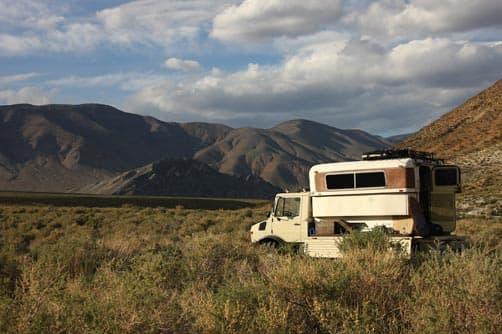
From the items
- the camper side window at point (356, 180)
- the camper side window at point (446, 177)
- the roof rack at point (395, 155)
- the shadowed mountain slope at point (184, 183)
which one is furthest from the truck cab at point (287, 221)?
the shadowed mountain slope at point (184, 183)

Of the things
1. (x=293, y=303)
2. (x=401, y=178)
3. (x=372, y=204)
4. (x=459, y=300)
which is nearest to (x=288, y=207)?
(x=372, y=204)

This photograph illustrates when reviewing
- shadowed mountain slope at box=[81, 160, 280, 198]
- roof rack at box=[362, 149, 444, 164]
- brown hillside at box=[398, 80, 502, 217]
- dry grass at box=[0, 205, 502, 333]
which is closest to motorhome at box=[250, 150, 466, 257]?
roof rack at box=[362, 149, 444, 164]

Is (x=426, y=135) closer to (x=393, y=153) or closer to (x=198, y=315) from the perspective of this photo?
(x=393, y=153)

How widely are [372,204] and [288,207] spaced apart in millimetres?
2640

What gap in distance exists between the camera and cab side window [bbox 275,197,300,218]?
1442 cm

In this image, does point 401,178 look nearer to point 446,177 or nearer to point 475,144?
point 446,177

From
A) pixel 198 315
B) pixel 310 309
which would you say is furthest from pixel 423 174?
pixel 198 315

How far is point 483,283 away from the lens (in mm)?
6594

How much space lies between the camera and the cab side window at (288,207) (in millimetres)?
14422

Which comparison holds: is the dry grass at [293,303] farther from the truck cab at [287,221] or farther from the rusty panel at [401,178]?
the truck cab at [287,221]

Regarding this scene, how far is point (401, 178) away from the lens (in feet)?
41.2

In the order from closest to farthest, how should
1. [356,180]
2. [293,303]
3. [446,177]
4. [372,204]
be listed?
[293,303] → [372,204] → [356,180] → [446,177]

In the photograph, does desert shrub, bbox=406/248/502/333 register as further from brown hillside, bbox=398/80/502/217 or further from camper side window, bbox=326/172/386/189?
brown hillside, bbox=398/80/502/217

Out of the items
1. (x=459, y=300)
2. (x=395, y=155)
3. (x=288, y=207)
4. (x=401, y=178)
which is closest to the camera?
(x=459, y=300)
